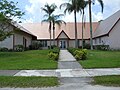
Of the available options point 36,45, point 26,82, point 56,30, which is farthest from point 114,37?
point 26,82

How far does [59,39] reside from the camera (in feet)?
198

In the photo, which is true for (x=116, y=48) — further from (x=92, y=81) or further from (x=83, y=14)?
(x=92, y=81)

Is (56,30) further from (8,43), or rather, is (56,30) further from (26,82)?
(26,82)

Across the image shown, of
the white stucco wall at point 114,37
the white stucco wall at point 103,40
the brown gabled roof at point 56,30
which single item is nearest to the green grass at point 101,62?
the white stucco wall at point 114,37

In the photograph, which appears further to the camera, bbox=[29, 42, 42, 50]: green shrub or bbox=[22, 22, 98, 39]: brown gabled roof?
bbox=[22, 22, 98, 39]: brown gabled roof

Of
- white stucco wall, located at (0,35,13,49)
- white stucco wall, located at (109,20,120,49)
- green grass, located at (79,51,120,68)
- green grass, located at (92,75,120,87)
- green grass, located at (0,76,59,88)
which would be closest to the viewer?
green grass, located at (0,76,59,88)

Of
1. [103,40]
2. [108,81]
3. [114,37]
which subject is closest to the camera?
[108,81]

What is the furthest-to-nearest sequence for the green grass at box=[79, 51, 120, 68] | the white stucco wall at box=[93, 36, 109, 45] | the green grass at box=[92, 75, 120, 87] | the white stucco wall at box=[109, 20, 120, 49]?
the white stucco wall at box=[93, 36, 109, 45], the white stucco wall at box=[109, 20, 120, 49], the green grass at box=[79, 51, 120, 68], the green grass at box=[92, 75, 120, 87]

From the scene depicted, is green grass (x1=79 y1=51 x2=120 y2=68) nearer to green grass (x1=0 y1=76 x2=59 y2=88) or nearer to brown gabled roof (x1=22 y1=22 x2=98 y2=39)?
green grass (x1=0 y1=76 x2=59 y2=88)

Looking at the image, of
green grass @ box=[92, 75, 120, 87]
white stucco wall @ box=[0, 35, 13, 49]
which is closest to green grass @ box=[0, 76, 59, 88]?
green grass @ box=[92, 75, 120, 87]

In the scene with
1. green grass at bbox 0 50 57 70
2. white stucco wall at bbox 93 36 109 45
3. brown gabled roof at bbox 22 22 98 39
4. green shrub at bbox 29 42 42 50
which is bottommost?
green grass at bbox 0 50 57 70

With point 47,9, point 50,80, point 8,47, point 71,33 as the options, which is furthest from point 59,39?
point 50,80

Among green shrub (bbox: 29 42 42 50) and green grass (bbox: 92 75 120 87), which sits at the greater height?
green shrub (bbox: 29 42 42 50)

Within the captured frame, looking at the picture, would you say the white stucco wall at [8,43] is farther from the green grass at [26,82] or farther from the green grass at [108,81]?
the green grass at [108,81]
